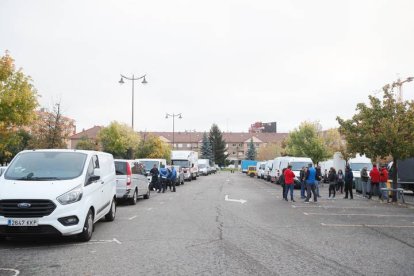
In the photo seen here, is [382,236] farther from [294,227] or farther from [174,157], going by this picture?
[174,157]

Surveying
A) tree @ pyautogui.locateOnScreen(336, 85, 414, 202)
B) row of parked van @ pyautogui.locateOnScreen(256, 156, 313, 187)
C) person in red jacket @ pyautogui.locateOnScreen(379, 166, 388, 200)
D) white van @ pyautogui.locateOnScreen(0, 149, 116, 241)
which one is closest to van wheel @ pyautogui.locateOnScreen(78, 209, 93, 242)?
white van @ pyautogui.locateOnScreen(0, 149, 116, 241)

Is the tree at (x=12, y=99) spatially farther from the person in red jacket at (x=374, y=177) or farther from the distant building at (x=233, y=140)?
the distant building at (x=233, y=140)

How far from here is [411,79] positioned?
4062 centimetres

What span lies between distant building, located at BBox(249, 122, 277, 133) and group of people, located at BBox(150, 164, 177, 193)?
156 m

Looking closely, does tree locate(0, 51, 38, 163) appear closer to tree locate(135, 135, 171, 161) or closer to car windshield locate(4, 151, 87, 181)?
car windshield locate(4, 151, 87, 181)

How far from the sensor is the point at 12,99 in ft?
75.9

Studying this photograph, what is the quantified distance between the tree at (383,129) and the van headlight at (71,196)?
15.2m

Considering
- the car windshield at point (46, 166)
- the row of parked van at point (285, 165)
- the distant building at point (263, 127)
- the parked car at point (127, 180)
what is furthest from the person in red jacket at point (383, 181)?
the distant building at point (263, 127)

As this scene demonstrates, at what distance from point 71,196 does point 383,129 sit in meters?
15.6

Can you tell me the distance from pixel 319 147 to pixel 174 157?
32476 mm

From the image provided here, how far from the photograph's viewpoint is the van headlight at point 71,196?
28.8 ft

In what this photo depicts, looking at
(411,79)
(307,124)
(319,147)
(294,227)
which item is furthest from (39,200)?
(307,124)

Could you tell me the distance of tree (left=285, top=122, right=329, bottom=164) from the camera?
69.5 metres

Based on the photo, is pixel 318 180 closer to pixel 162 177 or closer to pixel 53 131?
pixel 162 177
